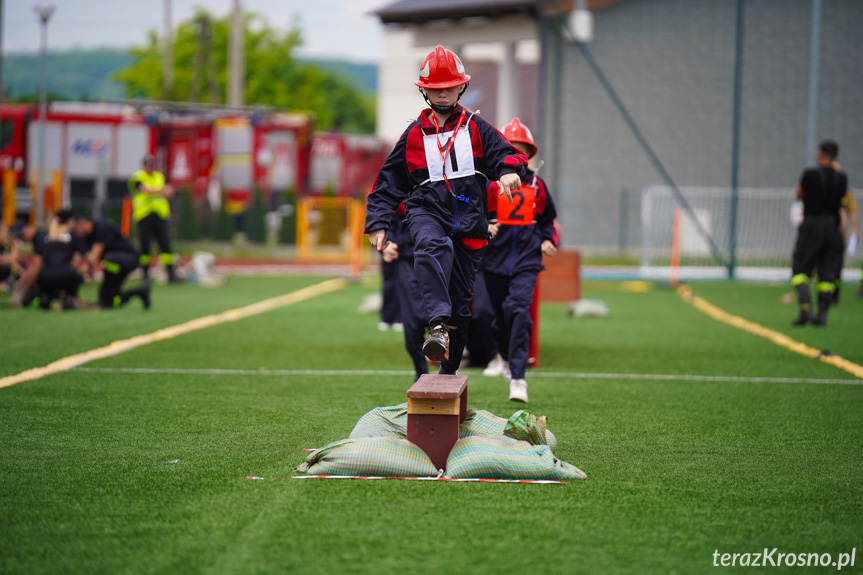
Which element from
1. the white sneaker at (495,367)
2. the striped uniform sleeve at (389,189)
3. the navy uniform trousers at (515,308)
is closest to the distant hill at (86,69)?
the white sneaker at (495,367)

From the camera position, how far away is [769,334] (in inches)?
459

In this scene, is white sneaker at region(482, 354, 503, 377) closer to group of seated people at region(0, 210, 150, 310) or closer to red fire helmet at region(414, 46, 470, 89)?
red fire helmet at region(414, 46, 470, 89)

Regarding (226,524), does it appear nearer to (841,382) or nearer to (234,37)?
(841,382)

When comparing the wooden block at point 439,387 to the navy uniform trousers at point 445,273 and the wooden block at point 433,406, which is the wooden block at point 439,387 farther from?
the navy uniform trousers at point 445,273

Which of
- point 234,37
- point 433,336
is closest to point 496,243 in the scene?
point 433,336

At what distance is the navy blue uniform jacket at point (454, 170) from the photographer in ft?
18.2

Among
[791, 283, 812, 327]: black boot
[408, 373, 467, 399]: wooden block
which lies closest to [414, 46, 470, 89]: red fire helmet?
[408, 373, 467, 399]: wooden block

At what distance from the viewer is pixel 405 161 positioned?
224 inches

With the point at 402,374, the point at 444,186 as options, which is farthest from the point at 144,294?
the point at 444,186

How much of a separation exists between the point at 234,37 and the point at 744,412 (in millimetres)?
30960

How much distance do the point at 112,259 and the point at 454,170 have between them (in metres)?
9.13

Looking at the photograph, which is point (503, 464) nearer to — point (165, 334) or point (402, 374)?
point (402, 374)

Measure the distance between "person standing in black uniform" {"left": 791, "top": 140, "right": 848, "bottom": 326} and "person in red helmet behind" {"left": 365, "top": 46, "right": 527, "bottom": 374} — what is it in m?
7.65

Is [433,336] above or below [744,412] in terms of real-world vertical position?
above
